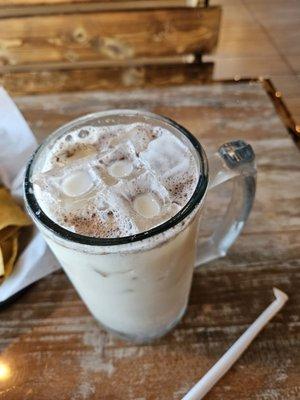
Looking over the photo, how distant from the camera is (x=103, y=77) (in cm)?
138

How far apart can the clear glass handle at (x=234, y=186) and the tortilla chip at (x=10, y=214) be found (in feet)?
0.84

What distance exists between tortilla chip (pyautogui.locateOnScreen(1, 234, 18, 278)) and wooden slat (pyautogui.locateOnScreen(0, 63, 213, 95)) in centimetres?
61

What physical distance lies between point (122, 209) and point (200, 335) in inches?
9.4

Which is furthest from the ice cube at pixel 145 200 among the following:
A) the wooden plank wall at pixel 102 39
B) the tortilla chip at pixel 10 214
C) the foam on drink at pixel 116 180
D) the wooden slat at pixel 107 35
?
the wooden slat at pixel 107 35

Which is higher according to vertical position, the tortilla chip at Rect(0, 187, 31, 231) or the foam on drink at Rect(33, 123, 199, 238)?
the foam on drink at Rect(33, 123, 199, 238)

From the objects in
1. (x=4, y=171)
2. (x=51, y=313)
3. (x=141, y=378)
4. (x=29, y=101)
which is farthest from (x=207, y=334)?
(x=29, y=101)

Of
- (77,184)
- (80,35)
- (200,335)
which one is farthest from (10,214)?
(80,35)

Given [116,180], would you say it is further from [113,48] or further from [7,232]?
[113,48]

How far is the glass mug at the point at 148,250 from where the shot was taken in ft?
1.36

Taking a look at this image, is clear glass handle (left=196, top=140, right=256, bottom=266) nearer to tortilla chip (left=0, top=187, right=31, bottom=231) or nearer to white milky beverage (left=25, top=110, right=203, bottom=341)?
white milky beverage (left=25, top=110, right=203, bottom=341)

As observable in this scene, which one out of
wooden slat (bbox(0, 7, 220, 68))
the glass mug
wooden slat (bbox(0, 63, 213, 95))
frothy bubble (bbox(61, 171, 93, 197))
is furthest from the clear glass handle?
wooden slat (bbox(0, 7, 220, 68))

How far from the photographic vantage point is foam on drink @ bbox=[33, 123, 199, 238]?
0.43m

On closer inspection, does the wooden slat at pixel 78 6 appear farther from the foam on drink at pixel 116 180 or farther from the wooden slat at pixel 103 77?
the foam on drink at pixel 116 180

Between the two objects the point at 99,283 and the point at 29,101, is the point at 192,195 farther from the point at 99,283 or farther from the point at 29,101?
the point at 29,101
